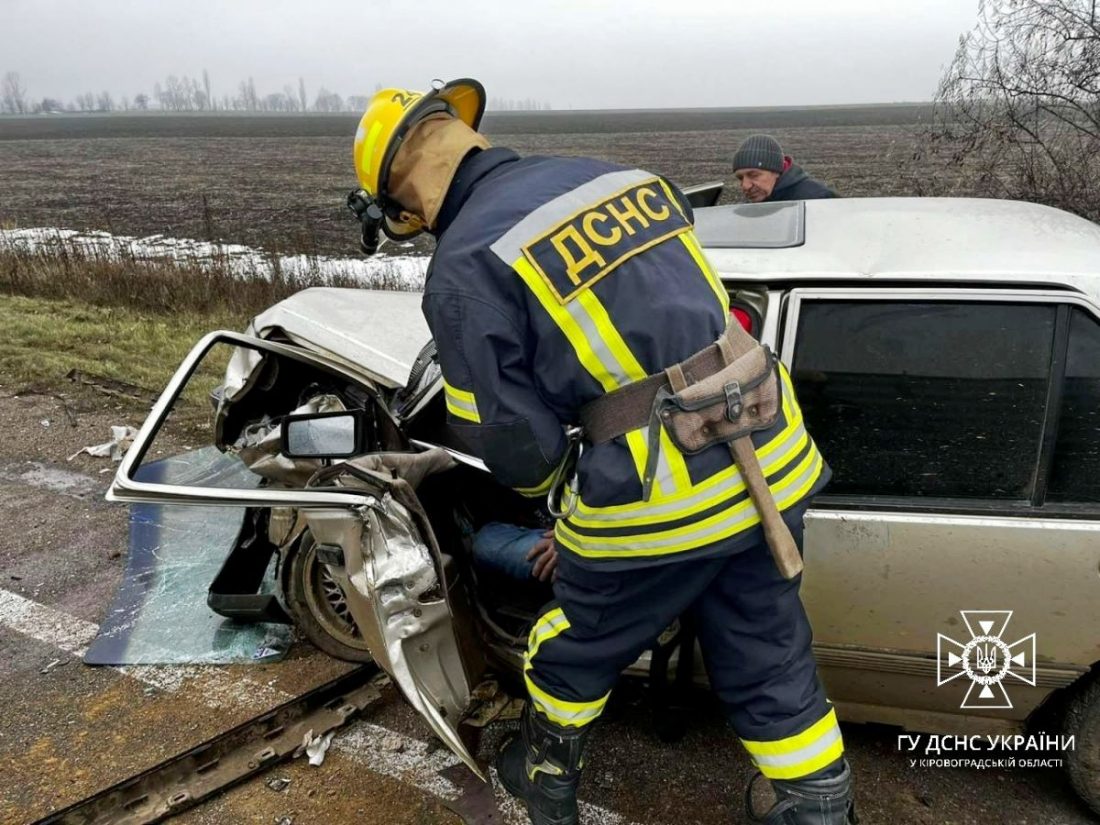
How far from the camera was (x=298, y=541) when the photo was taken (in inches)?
119

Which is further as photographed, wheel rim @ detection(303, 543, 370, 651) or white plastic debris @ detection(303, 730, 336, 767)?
wheel rim @ detection(303, 543, 370, 651)

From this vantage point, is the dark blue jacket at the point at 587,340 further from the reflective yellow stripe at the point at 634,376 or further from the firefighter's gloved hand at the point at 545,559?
the firefighter's gloved hand at the point at 545,559

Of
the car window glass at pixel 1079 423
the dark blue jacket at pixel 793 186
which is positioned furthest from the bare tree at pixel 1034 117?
the car window glass at pixel 1079 423

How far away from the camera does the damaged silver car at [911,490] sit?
210cm

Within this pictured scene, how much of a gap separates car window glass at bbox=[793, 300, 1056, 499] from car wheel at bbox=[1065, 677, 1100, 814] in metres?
0.59

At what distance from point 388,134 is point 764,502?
1.17 meters

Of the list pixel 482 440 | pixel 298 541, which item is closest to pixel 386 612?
pixel 482 440

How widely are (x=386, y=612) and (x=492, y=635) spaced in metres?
0.52

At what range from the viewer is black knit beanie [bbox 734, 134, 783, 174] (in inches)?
174

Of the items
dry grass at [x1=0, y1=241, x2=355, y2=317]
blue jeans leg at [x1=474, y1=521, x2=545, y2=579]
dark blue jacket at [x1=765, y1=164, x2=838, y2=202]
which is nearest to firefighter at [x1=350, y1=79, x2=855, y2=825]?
blue jeans leg at [x1=474, y1=521, x2=545, y2=579]

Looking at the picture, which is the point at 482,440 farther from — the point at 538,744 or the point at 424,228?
the point at 538,744

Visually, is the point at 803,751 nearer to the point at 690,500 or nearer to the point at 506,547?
the point at 690,500

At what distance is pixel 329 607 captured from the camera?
3.15 meters

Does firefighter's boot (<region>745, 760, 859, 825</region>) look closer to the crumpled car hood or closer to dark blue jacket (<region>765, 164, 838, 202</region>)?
the crumpled car hood
